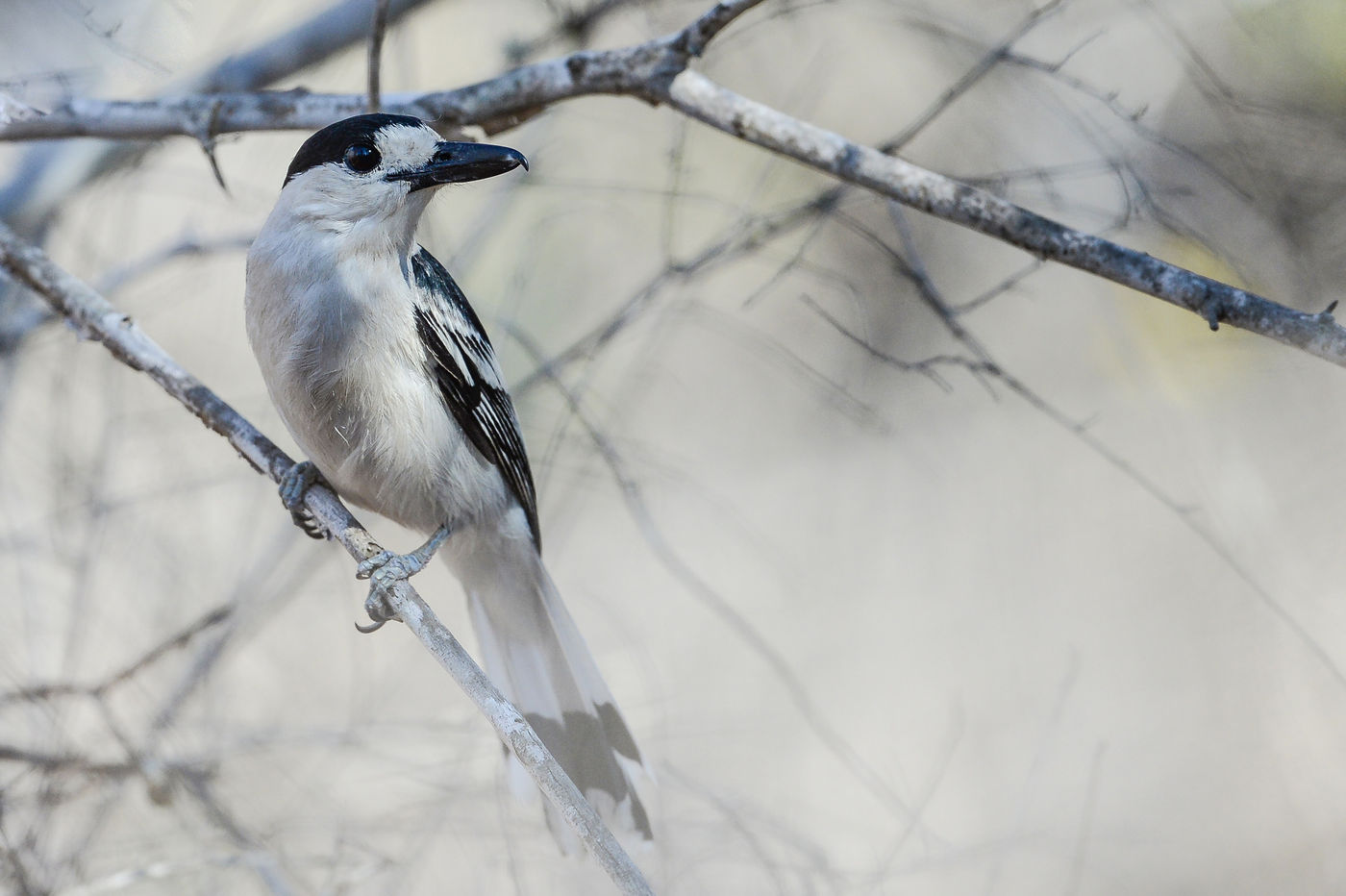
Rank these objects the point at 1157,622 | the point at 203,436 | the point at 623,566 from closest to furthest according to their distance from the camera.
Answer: the point at 203,436 < the point at 623,566 < the point at 1157,622

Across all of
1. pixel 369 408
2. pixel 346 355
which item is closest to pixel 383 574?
pixel 369 408

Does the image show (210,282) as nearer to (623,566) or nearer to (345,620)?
(345,620)

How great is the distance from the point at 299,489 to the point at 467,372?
54cm

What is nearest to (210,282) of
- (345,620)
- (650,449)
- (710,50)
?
(345,620)

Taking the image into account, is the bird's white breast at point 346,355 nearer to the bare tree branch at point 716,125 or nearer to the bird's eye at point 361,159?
the bird's eye at point 361,159

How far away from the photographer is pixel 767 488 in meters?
6.49

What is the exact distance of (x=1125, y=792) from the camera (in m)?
5.60

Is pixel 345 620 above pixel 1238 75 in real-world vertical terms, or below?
below

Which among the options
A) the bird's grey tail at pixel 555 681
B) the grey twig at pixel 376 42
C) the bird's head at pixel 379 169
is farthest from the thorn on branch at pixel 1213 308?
the grey twig at pixel 376 42

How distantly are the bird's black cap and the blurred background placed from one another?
39 centimetres

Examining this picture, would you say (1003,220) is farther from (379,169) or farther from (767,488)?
(767,488)

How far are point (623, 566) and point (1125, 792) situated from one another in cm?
299

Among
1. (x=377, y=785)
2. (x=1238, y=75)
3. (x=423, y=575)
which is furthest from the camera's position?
(x=423, y=575)

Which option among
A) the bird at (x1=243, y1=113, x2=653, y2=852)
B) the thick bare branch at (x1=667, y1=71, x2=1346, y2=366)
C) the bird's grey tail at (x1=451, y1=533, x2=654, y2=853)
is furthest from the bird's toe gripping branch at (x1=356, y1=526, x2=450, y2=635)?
the thick bare branch at (x1=667, y1=71, x2=1346, y2=366)
